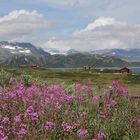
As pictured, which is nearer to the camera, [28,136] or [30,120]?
[28,136]

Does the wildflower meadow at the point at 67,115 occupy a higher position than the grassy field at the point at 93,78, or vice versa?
the wildflower meadow at the point at 67,115

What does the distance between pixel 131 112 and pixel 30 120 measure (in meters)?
4.48

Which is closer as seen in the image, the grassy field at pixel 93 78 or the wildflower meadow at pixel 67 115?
the wildflower meadow at pixel 67 115

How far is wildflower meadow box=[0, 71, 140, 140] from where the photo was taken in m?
9.61

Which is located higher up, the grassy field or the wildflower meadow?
the wildflower meadow

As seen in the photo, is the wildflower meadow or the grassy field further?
the grassy field

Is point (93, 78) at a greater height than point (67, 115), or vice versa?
point (67, 115)

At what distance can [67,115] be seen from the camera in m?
11.7

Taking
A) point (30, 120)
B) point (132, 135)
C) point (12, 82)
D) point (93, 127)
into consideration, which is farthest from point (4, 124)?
point (12, 82)

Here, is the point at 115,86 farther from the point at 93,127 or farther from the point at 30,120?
the point at 30,120

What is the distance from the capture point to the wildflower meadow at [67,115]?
9609 mm

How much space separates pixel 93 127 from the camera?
11.5 m

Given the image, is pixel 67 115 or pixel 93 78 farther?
pixel 93 78

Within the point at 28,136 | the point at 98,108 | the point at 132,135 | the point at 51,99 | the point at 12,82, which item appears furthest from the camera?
the point at 12,82
